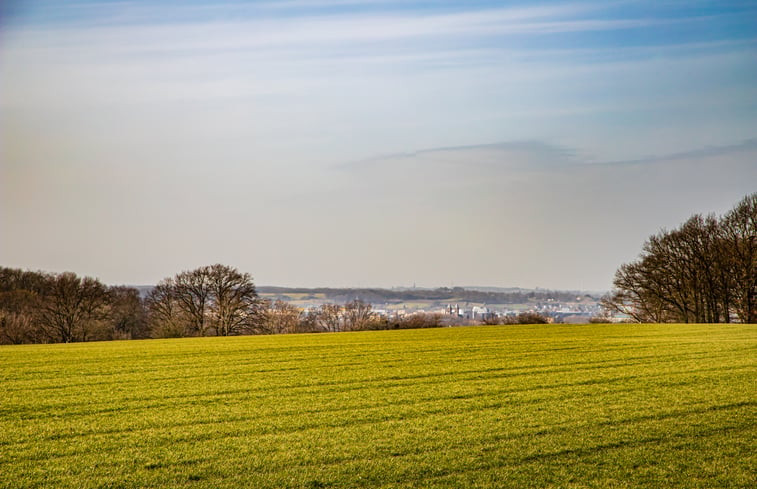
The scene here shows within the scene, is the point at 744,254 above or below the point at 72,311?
above

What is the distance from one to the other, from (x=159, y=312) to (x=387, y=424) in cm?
5290

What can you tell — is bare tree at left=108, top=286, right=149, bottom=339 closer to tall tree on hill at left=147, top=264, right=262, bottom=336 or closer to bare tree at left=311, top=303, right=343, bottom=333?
tall tree on hill at left=147, top=264, right=262, bottom=336

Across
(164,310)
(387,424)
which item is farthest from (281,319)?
(387,424)

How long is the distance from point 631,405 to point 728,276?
4471 cm

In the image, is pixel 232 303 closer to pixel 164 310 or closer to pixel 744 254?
pixel 164 310

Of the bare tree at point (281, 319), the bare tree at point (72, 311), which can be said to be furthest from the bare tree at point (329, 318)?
the bare tree at point (72, 311)

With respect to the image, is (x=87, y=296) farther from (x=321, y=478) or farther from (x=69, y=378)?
(x=321, y=478)

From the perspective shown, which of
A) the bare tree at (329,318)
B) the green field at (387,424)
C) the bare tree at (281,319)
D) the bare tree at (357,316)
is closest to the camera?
the green field at (387,424)

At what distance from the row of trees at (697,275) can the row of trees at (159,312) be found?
59.1 ft

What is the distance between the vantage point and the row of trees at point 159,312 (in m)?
48.2

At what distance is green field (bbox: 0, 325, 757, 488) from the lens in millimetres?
7344

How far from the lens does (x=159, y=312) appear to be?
191 feet

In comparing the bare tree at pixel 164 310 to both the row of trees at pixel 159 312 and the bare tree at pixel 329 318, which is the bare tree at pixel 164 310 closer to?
the row of trees at pixel 159 312

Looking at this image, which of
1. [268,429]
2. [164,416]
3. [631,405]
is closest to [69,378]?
[164,416]
